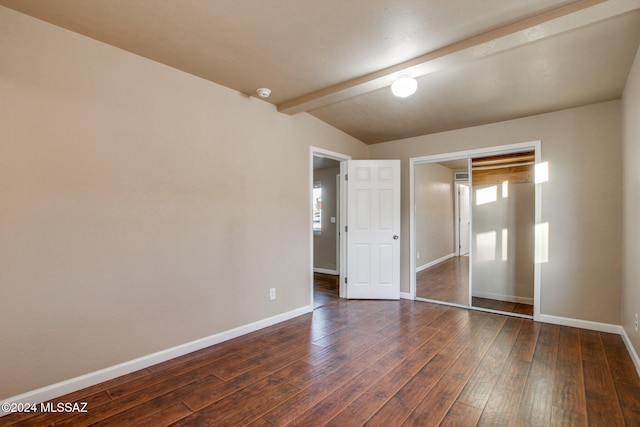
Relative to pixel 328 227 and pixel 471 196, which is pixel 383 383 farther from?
pixel 328 227

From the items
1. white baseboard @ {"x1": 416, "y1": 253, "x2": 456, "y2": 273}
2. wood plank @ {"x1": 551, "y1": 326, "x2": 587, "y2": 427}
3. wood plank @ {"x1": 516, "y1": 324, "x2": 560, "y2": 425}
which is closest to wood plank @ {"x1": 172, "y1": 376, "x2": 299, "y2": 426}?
wood plank @ {"x1": 516, "y1": 324, "x2": 560, "y2": 425}

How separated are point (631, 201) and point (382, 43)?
2.53 metres

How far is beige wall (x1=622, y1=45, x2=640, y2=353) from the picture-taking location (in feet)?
7.64

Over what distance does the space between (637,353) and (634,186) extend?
4.41ft

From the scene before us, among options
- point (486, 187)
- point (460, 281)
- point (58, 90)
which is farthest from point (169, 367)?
point (460, 281)

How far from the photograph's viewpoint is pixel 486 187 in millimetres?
4445

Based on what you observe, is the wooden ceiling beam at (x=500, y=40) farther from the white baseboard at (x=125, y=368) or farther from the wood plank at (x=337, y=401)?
the white baseboard at (x=125, y=368)

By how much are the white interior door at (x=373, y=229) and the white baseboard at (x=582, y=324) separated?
1.78 metres

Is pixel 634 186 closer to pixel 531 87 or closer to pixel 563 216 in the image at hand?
pixel 563 216

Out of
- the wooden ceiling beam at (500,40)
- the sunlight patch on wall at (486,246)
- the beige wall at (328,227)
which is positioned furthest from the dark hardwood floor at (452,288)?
the wooden ceiling beam at (500,40)

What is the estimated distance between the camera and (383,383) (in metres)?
2.21

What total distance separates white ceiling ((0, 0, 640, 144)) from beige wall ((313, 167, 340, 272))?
3.16m

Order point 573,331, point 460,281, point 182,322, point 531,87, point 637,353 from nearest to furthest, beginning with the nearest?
point 637,353
point 182,322
point 531,87
point 573,331
point 460,281

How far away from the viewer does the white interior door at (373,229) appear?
4.42m
